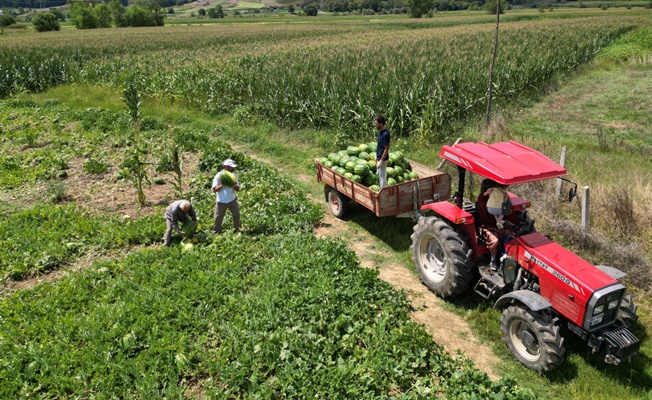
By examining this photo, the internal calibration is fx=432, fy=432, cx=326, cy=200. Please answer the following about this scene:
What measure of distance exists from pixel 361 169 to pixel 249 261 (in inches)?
129

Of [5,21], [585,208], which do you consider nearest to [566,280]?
[585,208]

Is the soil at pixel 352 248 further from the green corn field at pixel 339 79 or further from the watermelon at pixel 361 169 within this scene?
the green corn field at pixel 339 79

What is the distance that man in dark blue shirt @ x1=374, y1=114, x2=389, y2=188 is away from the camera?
887cm

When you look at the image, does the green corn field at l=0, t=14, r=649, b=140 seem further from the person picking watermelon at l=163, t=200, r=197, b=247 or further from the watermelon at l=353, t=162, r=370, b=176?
the person picking watermelon at l=163, t=200, r=197, b=247

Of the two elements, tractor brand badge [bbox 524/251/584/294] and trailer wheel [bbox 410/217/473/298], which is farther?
trailer wheel [bbox 410/217/473/298]

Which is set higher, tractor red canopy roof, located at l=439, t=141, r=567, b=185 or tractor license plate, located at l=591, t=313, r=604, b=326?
tractor red canopy roof, located at l=439, t=141, r=567, b=185

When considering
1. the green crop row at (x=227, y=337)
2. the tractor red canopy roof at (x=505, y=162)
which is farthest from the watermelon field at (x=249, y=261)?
the tractor red canopy roof at (x=505, y=162)

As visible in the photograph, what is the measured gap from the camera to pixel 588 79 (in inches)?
936

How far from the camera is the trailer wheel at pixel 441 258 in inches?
266

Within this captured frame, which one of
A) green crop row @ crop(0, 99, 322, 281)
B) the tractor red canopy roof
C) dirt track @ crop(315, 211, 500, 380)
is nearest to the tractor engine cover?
the tractor red canopy roof

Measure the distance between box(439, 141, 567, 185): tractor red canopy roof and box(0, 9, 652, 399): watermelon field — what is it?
2296 millimetres

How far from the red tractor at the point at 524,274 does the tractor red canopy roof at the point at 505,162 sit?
14 mm

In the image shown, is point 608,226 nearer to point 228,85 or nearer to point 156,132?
point 156,132

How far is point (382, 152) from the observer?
910 centimetres
